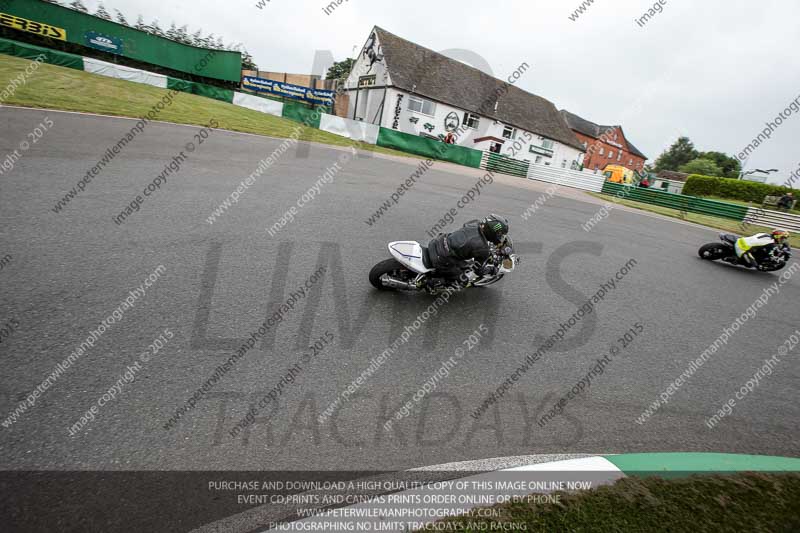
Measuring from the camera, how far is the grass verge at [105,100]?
15.0m

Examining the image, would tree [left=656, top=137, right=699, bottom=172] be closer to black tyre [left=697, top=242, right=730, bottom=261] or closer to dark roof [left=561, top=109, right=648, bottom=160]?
dark roof [left=561, top=109, right=648, bottom=160]

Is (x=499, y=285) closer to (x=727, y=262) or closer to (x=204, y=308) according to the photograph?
(x=204, y=308)

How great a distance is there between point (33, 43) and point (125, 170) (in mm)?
32199

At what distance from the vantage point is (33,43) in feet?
92.5

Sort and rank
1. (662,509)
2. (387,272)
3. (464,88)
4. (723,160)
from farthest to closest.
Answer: (723,160)
(464,88)
(387,272)
(662,509)

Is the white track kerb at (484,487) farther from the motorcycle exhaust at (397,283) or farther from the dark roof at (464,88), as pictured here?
the dark roof at (464,88)

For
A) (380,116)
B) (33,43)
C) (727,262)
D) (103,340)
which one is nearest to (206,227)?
(103,340)

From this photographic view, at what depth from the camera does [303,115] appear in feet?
93.2

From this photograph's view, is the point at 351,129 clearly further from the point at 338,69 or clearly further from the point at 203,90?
the point at 338,69

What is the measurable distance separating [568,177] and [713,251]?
2060cm

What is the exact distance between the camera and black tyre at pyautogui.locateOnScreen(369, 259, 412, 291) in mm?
5098

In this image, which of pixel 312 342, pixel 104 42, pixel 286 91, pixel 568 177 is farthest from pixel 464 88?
pixel 312 342

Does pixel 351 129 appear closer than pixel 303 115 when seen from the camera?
Yes

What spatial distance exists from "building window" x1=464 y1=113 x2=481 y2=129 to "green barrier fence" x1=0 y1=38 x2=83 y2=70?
29.5m
